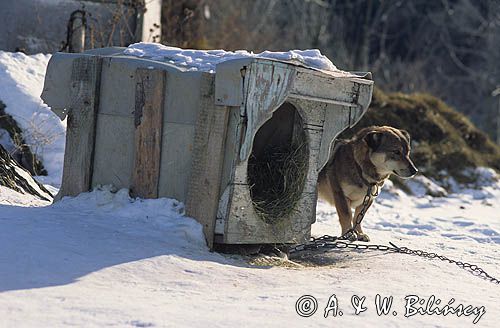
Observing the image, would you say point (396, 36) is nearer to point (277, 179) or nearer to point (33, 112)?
point (33, 112)

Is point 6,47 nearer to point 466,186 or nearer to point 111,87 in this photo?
point 111,87

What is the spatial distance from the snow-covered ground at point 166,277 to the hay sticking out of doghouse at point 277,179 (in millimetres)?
473

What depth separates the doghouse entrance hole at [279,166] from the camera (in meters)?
6.38

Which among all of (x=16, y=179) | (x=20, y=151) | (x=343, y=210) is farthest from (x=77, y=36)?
(x=343, y=210)

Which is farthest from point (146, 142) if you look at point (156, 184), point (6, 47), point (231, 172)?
point (6, 47)

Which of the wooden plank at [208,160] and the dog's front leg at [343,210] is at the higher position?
the wooden plank at [208,160]

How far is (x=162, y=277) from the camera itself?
484 centimetres

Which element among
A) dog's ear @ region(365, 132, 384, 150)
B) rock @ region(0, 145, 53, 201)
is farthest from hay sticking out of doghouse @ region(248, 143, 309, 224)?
rock @ region(0, 145, 53, 201)

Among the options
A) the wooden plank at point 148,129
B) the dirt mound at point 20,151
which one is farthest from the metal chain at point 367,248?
the dirt mound at point 20,151

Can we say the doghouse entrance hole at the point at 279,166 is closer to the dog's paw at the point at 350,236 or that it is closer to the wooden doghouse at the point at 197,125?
the wooden doghouse at the point at 197,125

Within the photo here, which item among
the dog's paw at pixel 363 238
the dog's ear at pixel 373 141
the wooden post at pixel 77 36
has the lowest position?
the dog's paw at pixel 363 238

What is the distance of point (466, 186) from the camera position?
1318 cm

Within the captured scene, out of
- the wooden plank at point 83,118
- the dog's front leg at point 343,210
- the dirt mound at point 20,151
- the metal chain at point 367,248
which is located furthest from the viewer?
the dirt mound at point 20,151

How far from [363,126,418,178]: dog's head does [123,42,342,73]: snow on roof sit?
1.64 metres
